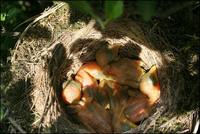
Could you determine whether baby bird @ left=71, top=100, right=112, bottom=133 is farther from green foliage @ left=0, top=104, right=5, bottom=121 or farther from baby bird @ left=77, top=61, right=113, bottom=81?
green foliage @ left=0, top=104, right=5, bottom=121

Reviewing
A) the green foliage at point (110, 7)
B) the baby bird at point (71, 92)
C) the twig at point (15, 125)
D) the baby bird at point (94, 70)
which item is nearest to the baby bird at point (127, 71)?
the baby bird at point (94, 70)

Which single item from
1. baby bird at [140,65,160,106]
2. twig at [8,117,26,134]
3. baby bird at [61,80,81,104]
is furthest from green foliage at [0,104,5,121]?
baby bird at [140,65,160,106]

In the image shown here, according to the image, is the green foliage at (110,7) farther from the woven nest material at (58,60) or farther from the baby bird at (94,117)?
the baby bird at (94,117)

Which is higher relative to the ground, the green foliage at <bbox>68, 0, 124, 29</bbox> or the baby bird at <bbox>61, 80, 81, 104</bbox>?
the green foliage at <bbox>68, 0, 124, 29</bbox>

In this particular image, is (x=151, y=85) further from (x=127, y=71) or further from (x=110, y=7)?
(x=110, y=7)

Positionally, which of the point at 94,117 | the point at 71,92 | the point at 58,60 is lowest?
the point at 94,117

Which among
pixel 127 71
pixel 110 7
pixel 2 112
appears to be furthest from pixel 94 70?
pixel 110 7

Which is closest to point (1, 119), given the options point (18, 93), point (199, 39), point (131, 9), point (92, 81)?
point (18, 93)
